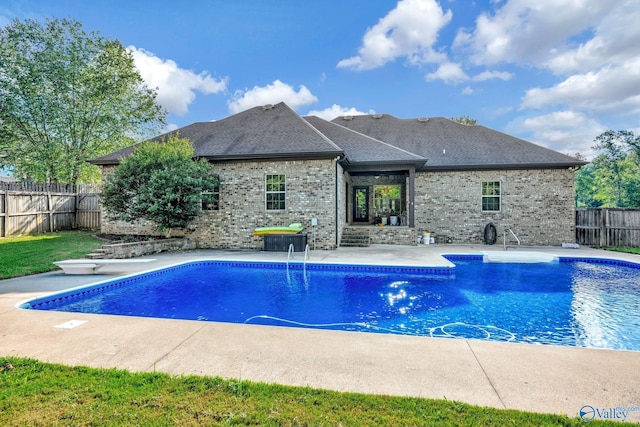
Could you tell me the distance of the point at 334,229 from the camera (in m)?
12.3

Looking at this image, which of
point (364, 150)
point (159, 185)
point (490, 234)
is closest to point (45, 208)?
point (159, 185)

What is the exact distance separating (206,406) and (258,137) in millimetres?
12310

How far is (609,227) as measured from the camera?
1348 cm

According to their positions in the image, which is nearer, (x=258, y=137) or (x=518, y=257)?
(x=518, y=257)

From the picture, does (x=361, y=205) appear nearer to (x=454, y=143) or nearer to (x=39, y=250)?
(x=454, y=143)

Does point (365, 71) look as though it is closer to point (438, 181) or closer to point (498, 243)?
point (438, 181)

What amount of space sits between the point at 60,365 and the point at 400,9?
14268mm

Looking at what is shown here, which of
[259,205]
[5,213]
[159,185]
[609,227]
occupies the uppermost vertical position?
[159,185]

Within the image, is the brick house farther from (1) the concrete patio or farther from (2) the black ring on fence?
(1) the concrete patio

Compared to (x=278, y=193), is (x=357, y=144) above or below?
above

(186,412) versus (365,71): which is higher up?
(365,71)

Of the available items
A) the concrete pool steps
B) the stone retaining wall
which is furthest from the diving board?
the concrete pool steps

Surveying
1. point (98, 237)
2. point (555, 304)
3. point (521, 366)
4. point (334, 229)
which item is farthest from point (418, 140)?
point (98, 237)

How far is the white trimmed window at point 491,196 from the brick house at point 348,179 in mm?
42
